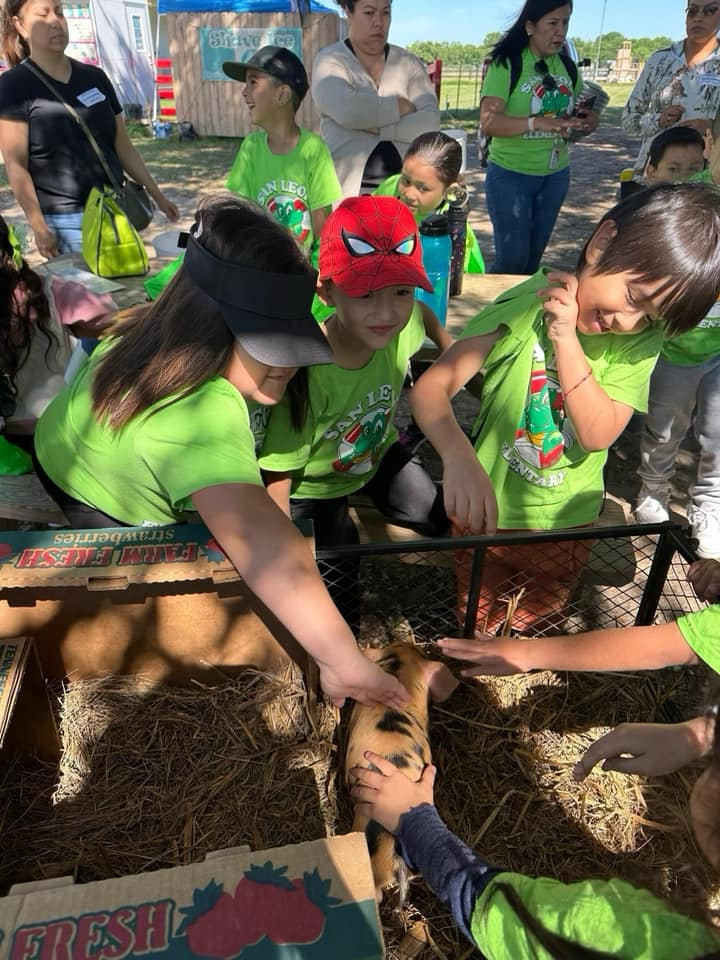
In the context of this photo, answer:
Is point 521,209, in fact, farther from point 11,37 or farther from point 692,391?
point 11,37

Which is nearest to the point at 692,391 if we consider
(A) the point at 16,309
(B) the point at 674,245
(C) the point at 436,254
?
(C) the point at 436,254

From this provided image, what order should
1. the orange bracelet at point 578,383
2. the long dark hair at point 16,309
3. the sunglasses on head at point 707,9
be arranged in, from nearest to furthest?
the orange bracelet at point 578,383, the long dark hair at point 16,309, the sunglasses on head at point 707,9

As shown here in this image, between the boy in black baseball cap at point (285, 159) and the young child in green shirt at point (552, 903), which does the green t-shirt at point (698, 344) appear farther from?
the young child in green shirt at point (552, 903)

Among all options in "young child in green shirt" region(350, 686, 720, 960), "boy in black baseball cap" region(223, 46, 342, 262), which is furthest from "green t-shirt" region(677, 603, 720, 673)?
"boy in black baseball cap" region(223, 46, 342, 262)

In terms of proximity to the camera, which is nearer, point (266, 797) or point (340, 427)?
point (266, 797)

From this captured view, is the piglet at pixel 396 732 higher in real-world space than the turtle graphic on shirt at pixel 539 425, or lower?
lower

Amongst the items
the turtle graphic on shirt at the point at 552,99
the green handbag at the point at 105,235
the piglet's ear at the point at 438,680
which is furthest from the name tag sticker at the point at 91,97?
the piglet's ear at the point at 438,680

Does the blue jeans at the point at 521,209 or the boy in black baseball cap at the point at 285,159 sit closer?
the boy in black baseball cap at the point at 285,159

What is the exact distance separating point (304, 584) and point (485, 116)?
342cm

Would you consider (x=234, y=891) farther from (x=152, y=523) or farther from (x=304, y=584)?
(x=152, y=523)

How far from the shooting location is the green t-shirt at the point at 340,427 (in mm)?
1909

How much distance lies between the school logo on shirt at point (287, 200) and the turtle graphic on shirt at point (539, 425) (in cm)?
183

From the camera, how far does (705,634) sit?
4.66 ft

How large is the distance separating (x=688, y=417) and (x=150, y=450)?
2.48 m
